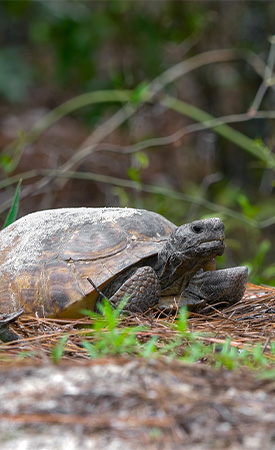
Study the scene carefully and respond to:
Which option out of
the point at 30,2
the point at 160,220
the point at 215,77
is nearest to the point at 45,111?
the point at 30,2

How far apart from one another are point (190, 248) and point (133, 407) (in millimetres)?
1372

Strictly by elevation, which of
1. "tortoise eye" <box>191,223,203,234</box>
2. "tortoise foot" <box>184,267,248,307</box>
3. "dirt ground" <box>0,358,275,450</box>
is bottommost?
"tortoise foot" <box>184,267,248,307</box>

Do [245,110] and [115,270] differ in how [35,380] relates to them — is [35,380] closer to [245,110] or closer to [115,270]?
[115,270]

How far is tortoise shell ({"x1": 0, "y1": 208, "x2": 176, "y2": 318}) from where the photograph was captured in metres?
2.84

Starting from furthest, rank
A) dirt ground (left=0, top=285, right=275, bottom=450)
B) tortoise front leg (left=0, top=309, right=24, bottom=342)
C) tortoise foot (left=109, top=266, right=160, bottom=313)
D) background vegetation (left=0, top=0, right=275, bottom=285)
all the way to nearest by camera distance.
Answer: background vegetation (left=0, top=0, right=275, bottom=285), tortoise foot (left=109, top=266, right=160, bottom=313), tortoise front leg (left=0, top=309, right=24, bottom=342), dirt ground (left=0, top=285, right=275, bottom=450)

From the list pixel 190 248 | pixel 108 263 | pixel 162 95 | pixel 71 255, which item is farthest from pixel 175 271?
pixel 162 95

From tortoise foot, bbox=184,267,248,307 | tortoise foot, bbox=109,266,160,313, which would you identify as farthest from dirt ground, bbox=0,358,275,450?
tortoise foot, bbox=184,267,248,307

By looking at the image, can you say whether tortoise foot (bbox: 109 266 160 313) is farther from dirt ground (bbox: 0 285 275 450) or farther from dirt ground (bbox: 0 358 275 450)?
dirt ground (bbox: 0 358 275 450)

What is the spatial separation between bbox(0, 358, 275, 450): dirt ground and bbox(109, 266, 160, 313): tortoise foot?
0.99m

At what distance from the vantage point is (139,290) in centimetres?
282

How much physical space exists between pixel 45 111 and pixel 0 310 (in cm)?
943

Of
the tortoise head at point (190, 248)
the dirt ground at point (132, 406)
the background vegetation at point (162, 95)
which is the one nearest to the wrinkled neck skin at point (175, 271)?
the tortoise head at point (190, 248)

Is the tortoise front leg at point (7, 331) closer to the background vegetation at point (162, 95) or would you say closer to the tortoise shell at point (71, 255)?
the tortoise shell at point (71, 255)

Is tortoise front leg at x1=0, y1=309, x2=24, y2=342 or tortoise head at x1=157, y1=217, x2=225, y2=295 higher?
→ tortoise head at x1=157, y1=217, x2=225, y2=295
